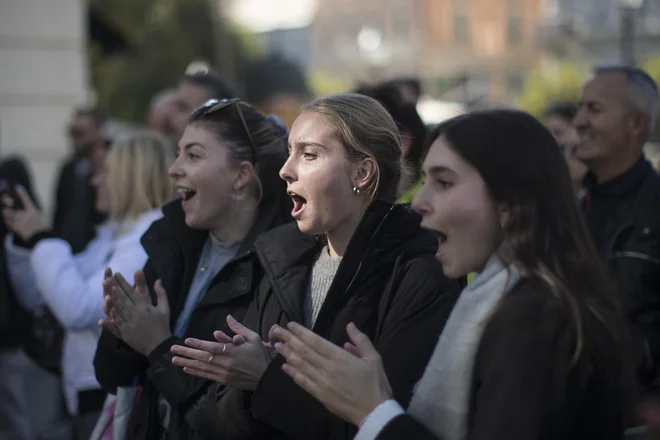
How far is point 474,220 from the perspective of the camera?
2.18 meters

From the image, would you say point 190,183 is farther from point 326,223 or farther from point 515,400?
point 515,400

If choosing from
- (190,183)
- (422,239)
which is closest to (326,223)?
(422,239)

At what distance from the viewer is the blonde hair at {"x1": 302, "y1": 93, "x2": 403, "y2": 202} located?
3021 mm

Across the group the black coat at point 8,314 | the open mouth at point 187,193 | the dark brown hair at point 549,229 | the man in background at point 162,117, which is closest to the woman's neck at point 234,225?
the open mouth at point 187,193

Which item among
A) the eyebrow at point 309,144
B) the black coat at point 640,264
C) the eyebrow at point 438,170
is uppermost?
the eyebrow at point 438,170

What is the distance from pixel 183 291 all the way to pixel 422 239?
1116 mm

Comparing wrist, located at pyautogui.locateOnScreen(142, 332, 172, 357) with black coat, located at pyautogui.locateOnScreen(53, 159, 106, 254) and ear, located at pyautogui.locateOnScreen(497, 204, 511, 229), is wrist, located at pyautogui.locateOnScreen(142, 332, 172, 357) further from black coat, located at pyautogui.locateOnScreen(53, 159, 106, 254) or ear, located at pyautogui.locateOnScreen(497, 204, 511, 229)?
black coat, located at pyautogui.locateOnScreen(53, 159, 106, 254)

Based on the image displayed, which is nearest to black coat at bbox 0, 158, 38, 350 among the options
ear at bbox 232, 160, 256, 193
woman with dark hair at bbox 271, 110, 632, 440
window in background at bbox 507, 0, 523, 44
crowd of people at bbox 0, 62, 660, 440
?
crowd of people at bbox 0, 62, 660, 440

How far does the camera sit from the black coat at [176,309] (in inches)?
131

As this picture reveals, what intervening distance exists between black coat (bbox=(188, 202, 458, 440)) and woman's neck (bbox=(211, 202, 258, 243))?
1.65 ft

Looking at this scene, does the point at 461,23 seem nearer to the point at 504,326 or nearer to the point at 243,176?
the point at 243,176

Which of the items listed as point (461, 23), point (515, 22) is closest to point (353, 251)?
point (461, 23)

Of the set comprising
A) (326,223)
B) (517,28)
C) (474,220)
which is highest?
(474,220)

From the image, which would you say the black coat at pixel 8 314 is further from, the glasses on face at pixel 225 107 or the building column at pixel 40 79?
the building column at pixel 40 79
